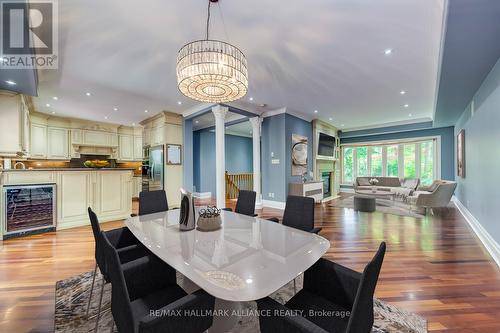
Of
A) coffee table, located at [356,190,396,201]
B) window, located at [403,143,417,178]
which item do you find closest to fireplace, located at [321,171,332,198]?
coffee table, located at [356,190,396,201]

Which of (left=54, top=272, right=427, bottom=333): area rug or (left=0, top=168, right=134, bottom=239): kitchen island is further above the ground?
(left=0, top=168, right=134, bottom=239): kitchen island

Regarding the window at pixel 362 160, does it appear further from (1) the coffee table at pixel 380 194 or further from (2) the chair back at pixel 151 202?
(2) the chair back at pixel 151 202

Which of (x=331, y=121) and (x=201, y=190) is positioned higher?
(x=331, y=121)

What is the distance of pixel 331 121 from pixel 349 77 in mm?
3888

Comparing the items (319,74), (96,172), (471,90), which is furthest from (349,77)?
(96,172)

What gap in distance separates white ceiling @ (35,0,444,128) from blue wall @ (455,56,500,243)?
0.79 metres

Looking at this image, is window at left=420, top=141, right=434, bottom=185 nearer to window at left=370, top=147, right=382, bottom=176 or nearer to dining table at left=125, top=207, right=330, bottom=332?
window at left=370, top=147, right=382, bottom=176

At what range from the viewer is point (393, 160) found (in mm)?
8406

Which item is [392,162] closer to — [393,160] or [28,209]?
[393,160]

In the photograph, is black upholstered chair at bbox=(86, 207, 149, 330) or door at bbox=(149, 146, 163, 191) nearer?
black upholstered chair at bbox=(86, 207, 149, 330)

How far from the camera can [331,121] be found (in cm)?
749

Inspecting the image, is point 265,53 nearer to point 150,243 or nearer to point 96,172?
point 150,243

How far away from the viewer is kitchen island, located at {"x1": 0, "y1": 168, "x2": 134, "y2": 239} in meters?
3.66

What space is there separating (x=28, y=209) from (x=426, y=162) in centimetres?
1104
